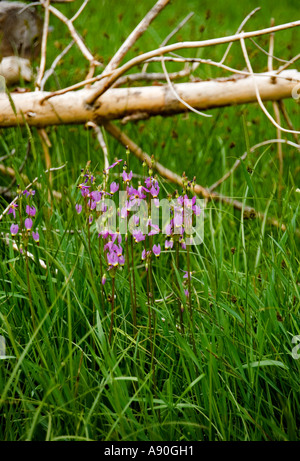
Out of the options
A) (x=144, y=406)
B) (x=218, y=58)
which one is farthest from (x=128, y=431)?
(x=218, y=58)

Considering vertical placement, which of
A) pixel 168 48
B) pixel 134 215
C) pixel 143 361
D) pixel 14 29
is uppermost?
pixel 14 29

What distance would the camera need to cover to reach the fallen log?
106 inches

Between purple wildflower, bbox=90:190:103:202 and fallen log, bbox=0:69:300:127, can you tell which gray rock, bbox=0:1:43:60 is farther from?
purple wildflower, bbox=90:190:103:202

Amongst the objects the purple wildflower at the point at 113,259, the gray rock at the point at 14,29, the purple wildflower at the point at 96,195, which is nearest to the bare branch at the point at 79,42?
the gray rock at the point at 14,29

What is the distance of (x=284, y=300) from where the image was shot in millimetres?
1731

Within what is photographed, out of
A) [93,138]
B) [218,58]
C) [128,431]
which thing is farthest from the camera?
[218,58]

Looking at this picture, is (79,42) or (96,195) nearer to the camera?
(96,195)

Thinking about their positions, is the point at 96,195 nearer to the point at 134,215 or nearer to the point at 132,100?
the point at 134,215

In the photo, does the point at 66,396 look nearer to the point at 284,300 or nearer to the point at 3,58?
the point at 284,300

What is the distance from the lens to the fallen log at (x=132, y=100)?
2701 millimetres

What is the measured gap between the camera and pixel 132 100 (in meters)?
2.76

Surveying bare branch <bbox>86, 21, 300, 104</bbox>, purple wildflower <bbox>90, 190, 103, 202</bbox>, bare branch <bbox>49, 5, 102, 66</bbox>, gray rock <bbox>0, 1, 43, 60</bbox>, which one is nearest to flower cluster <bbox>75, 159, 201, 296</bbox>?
purple wildflower <bbox>90, 190, 103, 202</bbox>

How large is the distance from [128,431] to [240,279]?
2.66 feet

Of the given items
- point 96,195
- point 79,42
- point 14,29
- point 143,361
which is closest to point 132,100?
point 79,42
